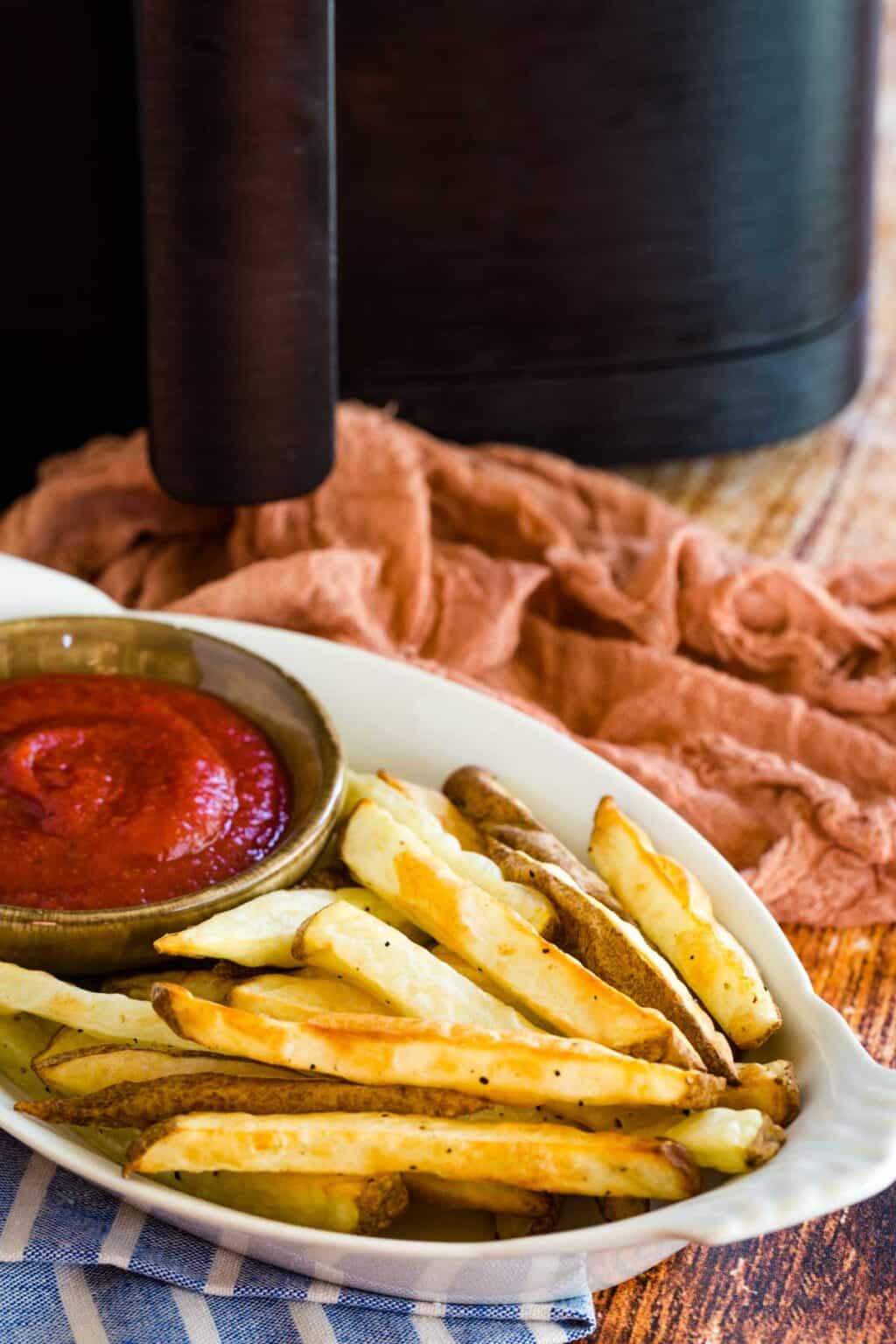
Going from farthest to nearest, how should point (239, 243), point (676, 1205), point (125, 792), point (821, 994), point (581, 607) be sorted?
point (581, 607) < point (239, 243) < point (821, 994) < point (125, 792) < point (676, 1205)

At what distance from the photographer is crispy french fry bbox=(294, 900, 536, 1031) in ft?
3.75

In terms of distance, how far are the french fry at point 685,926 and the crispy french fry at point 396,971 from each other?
0.52 ft

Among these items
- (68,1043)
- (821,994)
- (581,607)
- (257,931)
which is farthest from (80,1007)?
(581,607)

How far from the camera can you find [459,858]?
1329 millimetres

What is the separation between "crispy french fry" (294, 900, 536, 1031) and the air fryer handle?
29.5 inches

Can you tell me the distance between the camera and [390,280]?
2.23 metres

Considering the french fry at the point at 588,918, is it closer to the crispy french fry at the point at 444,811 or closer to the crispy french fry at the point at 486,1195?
the crispy french fry at the point at 444,811

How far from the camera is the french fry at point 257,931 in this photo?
1183 millimetres

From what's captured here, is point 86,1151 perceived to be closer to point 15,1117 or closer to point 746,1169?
point 15,1117

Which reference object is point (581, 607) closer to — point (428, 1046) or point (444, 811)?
point (444, 811)

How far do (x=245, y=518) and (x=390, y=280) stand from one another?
41cm

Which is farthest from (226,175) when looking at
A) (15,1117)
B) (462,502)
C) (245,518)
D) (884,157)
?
(884,157)

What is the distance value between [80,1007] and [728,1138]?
46cm

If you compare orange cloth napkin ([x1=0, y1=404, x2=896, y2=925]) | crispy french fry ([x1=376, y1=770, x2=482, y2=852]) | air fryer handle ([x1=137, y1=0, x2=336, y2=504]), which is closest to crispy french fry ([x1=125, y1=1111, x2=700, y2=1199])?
crispy french fry ([x1=376, y1=770, x2=482, y2=852])
